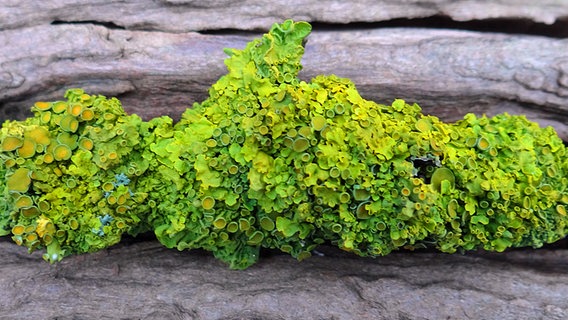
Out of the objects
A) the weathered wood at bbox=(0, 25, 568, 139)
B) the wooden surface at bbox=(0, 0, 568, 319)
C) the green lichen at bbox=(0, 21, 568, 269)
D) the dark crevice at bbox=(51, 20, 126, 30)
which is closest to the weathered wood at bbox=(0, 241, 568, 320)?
the wooden surface at bbox=(0, 0, 568, 319)

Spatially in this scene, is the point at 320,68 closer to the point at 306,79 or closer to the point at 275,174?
the point at 306,79

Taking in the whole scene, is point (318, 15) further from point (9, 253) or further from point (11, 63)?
point (9, 253)

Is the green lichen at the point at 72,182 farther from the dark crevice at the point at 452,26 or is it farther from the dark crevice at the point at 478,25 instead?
the dark crevice at the point at 478,25

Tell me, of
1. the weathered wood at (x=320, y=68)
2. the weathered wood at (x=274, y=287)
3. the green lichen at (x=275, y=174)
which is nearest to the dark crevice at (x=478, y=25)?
the weathered wood at (x=320, y=68)

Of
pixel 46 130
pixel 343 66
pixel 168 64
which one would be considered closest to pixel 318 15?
pixel 343 66

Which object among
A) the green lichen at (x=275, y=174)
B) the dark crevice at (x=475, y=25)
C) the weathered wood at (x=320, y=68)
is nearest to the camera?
the green lichen at (x=275, y=174)

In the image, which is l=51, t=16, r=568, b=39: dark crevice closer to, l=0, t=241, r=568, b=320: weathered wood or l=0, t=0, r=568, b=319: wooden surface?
l=0, t=0, r=568, b=319: wooden surface
